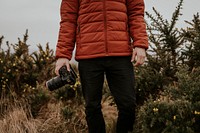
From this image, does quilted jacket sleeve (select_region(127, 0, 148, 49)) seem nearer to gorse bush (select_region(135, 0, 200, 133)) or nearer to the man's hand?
the man's hand

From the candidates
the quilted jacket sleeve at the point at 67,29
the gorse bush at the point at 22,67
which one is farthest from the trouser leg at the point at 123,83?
the gorse bush at the point at 22,67

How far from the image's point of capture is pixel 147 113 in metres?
3.62

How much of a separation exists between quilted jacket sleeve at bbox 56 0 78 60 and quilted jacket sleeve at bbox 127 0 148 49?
0.50 meters

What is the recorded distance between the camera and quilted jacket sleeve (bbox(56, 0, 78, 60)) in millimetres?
3314

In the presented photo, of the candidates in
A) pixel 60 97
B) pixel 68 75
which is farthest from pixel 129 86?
pixel 60 97

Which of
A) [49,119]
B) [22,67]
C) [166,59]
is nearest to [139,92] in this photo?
[166,59]

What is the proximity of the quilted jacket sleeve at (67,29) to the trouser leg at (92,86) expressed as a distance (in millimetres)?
177

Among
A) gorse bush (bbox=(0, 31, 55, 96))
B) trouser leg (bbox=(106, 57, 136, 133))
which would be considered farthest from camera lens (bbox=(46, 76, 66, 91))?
gorse bush (bbox=(0, 31, 55, 96))

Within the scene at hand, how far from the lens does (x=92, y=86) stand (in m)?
3.27

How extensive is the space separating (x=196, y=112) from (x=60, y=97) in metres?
2.90

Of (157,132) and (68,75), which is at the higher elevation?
(68,75)

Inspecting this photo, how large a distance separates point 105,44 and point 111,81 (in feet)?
1.19

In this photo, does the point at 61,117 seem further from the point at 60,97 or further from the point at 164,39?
the point at 164,39

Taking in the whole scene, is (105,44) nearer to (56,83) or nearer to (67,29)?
(67,29)
